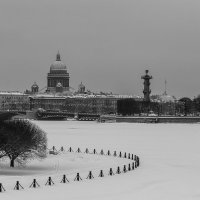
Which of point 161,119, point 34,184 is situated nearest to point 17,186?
point 34,184

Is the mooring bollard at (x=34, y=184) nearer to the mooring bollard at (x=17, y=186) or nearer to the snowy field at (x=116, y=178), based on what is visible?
the snowy field at (x=116, y=178)

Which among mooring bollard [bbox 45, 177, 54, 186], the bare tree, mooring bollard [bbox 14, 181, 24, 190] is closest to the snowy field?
mooring bollard [bbox 45, 177, 54, 186]

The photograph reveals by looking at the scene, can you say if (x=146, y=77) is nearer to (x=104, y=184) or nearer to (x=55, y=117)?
(x=55, y=117)

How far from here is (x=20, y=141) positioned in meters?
31.7

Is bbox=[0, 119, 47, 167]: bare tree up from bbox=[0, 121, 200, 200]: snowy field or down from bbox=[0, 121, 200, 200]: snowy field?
up

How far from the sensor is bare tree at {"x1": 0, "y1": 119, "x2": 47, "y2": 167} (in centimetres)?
3159

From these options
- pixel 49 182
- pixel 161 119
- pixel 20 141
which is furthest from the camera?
pixel 161 119

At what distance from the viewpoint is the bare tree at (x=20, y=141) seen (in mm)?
31594

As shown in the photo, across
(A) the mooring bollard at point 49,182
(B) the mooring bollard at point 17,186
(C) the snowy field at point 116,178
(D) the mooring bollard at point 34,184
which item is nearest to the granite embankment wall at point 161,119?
(C) the snowy field at point 116,178

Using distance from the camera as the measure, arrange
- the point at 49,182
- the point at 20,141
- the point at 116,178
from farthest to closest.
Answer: the point at 20,141 < the point at 116,178 < the point at 49,182

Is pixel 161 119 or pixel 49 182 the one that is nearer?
pixel 49 182

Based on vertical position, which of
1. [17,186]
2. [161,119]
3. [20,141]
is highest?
[161,119]

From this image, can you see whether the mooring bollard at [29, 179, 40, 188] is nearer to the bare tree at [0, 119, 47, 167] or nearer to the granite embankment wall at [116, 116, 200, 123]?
the bare tree at [0, 119, 47, 167]

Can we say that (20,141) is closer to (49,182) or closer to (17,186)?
(49,182)
